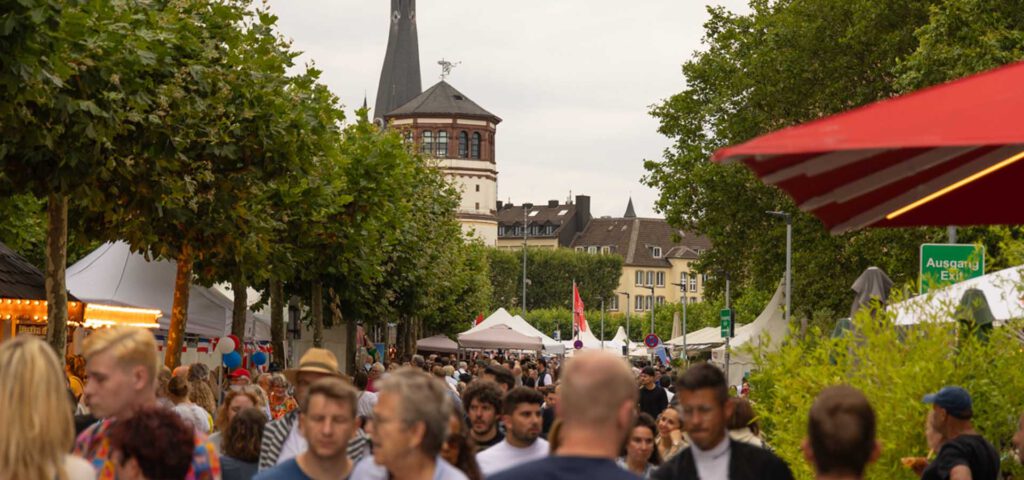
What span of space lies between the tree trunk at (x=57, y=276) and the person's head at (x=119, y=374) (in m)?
Answer: 13.1

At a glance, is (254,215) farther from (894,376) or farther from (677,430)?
(894,376)

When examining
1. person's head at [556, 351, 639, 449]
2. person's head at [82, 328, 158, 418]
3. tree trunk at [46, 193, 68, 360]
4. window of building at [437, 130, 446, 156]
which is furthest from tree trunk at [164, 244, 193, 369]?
window of building at [437, 130, 446, 156]

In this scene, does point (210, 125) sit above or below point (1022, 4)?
below

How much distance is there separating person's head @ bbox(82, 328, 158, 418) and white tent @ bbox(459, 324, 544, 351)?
152ft

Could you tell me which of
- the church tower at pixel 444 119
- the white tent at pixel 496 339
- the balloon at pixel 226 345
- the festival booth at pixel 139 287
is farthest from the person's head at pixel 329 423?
the church tower at pixel 444 119

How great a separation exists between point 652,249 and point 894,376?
182423mm

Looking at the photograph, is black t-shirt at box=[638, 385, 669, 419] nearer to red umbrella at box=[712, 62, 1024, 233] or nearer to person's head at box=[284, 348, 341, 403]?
person's head at box=[284, 348, 341, 403]

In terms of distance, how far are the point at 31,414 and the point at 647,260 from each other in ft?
613

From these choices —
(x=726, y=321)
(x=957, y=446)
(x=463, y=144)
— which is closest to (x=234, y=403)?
(x=957, y=446)

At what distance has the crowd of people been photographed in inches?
191

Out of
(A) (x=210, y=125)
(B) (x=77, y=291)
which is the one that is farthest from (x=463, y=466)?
(B) (x=77, y=291)

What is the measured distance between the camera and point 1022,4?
31.6 m

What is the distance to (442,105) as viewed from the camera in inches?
6447

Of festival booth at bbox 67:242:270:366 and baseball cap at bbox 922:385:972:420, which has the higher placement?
festival booth at bbox 67:242:270:366
